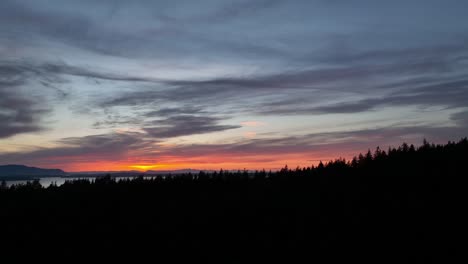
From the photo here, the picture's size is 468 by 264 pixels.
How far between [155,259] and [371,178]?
18448 millimetres

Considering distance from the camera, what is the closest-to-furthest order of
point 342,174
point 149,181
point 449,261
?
point 449,261
point 342,174
point 149,181

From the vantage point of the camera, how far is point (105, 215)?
1743 inches

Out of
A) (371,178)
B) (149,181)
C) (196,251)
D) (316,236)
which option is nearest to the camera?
(316,236)

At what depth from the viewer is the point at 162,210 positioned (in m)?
42.7

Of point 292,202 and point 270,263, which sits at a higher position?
point 292,202

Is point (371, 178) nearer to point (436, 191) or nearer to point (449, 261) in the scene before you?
point (436, 191)

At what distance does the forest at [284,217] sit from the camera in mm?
24297

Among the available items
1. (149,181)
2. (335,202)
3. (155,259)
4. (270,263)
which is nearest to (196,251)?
(155,259)

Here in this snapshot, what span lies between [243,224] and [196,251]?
15.9 ft

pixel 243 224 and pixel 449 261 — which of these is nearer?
pixel 449 261

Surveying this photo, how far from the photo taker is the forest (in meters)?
24.3

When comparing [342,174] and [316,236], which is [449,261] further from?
[342,174]

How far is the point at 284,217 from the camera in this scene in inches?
1264

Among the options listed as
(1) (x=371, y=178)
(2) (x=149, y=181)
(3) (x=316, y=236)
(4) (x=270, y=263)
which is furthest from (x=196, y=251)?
(2) (x=149, y=181)
